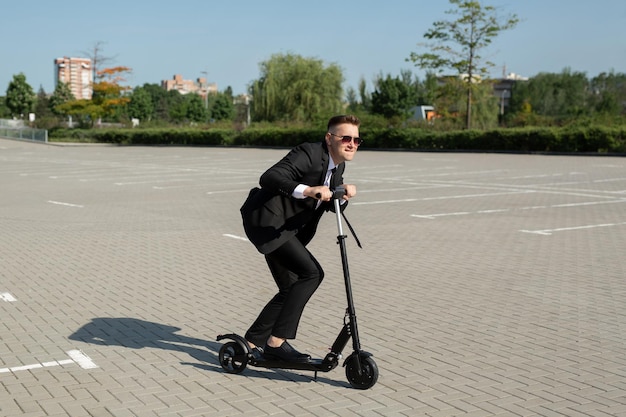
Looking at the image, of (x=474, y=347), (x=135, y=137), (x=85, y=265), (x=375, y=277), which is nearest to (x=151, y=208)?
(x=85, y=265)

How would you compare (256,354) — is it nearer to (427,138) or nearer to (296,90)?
(427,138)

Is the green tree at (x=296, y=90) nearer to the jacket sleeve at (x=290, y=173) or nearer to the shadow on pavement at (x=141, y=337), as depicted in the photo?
the shadow on pavement at (x=141, y=337)

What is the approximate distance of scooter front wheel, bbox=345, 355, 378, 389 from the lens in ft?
14.5

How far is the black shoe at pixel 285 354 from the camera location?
15.1 feet

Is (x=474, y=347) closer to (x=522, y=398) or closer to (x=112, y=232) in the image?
(x=522, y=398)

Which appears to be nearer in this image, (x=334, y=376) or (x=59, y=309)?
(x=334, y=376)

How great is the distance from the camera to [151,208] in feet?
48.7

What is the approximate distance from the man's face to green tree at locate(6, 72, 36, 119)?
10435 centimetres

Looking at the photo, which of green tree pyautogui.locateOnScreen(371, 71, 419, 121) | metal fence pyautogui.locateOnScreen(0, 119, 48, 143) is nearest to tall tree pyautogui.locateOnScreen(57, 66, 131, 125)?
metal fence pyautogui.locateOnScreen(0, 119, 48, 143)

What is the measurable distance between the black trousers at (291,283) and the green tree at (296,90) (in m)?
53.8

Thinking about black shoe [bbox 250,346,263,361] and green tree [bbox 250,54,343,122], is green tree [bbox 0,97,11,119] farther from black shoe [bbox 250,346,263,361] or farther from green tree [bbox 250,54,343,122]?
black shoe [bbox 250,346,263,361]

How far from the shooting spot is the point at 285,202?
4516 millimetres

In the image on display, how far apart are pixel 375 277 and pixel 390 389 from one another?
3.53 metres

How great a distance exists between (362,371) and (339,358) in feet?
0.59
